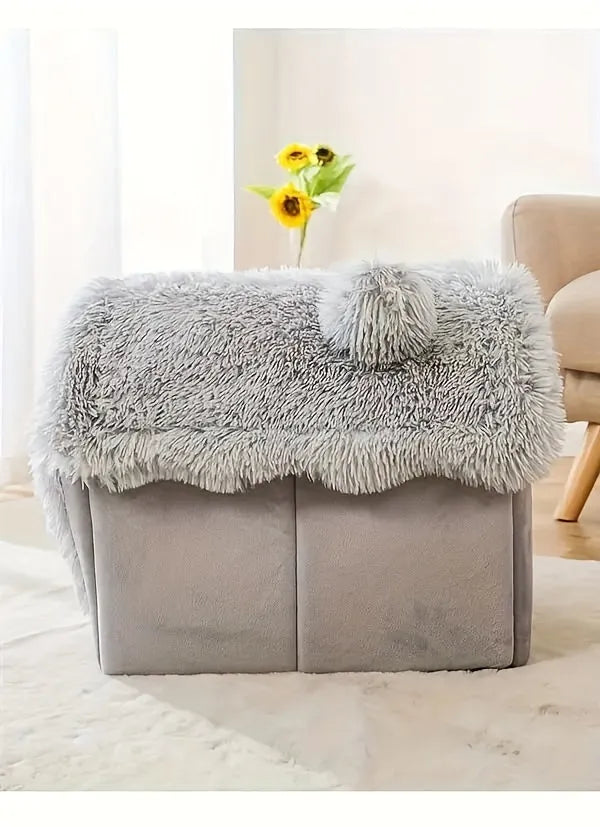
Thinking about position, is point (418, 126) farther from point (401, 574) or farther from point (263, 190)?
point (401, 574)

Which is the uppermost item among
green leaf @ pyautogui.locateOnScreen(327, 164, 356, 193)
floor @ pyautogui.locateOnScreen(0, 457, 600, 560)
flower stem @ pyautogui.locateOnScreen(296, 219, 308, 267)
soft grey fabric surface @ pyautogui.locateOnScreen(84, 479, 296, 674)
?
green leaf @ pyautogui.locateOnScreen(327, 164, 356, 193)

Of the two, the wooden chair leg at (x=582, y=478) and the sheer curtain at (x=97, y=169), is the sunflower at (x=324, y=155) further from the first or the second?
the wooden chair leg at (x=582, y=478)

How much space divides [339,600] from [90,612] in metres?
0.27

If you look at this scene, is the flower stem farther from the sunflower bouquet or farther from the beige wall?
the beige wall

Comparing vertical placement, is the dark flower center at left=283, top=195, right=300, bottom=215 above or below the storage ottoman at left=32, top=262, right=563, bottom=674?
above

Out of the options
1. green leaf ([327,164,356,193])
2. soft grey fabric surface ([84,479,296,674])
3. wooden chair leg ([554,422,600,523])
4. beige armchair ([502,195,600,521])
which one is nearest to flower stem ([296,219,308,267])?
green leaf ([327,164,356,193])

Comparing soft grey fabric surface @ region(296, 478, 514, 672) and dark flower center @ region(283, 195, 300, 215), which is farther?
dark flower center @ region(283, 195, 300, 215)

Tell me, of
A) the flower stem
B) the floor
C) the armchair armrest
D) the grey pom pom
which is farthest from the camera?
the flower stem

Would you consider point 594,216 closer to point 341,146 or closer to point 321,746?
point 341,146

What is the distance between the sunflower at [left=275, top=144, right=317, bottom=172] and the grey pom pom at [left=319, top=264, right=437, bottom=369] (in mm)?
1615

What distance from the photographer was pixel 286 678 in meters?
0.99

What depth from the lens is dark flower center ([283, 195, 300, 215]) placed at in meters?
2.46

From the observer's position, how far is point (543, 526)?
5.63 feet

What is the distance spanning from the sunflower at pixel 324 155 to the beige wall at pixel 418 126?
237mm
